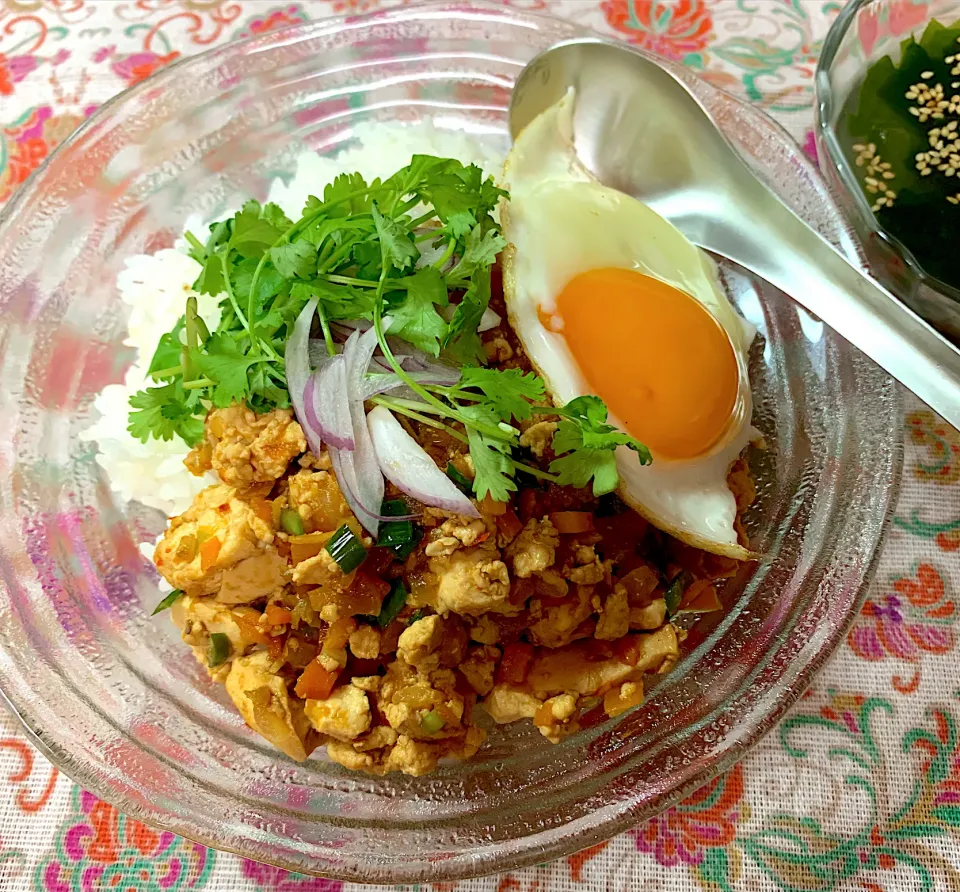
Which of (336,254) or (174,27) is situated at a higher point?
(174,27)

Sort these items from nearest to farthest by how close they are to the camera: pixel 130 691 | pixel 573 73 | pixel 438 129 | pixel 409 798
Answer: pixel 409 798 → pixel 130 691 → pixel 573 73 → pixel 438 129

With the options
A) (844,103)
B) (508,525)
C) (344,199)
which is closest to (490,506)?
(508,525)

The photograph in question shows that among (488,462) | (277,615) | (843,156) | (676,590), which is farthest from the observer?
(843,156)

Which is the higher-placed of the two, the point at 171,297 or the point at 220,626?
the point at 171,297

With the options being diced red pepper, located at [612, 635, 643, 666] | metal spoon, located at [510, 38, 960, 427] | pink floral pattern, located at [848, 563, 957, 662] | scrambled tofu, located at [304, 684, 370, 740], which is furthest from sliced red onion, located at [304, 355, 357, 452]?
pink floral pattern, located at [848, 563, 957, 662]

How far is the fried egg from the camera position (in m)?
1.76

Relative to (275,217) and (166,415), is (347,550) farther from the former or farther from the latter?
(275,217)

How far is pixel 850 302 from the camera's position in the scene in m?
1.98

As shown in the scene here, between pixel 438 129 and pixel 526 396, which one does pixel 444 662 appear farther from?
pixel 438 129

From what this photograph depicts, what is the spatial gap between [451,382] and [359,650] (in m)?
0.61

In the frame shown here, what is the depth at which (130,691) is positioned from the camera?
74.5 inches

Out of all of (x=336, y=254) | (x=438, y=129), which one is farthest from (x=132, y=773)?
(x=438, y=129)

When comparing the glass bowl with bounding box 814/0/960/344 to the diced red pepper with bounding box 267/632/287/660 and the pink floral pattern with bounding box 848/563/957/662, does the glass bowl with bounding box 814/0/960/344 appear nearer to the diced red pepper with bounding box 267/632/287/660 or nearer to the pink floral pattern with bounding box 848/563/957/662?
the pink floral pattern with bounding box 848/563/957/662

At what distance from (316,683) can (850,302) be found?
5.27ft
